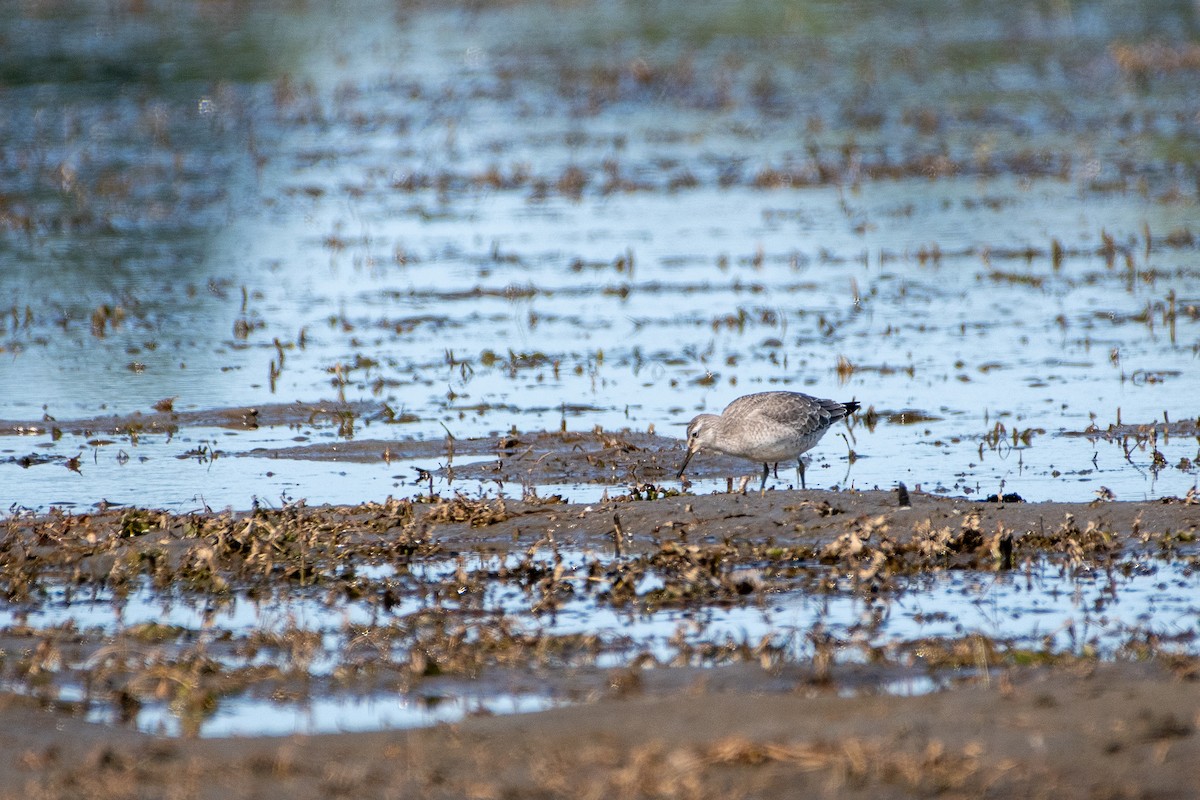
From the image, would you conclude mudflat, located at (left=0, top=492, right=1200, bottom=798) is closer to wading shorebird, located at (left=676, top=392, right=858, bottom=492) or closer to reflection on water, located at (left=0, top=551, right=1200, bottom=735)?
reflection on water, located at (left=0, top=551, right=1200, bottom=735)

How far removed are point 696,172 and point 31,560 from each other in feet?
53.1

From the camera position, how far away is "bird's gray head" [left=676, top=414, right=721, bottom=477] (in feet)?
34.5

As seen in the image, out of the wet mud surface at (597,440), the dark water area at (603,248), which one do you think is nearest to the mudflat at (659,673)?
the wet mud surface at (597,440)

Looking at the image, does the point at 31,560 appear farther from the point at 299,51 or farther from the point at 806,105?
the point at 299,51

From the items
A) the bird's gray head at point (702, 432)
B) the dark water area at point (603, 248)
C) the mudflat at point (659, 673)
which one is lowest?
the mudflat at point (659, 673)

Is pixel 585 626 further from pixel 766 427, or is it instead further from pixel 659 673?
pixel 766 427

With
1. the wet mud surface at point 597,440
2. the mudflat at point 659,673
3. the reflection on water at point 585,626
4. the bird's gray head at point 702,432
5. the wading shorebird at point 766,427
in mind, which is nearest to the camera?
the mudflat at point 659,673

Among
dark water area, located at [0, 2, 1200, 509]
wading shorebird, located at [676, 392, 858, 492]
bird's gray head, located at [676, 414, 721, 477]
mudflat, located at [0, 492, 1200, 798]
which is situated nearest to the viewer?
mudflat, located at [0, 492, 1200, 798]

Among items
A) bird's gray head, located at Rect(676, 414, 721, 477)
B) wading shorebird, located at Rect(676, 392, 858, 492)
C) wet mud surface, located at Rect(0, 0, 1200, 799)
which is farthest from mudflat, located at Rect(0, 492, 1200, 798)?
bird's gray head, located at Rect(676, 414, 721, 477)

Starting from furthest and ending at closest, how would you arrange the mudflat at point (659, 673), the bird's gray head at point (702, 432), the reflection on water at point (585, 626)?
the bird's gray head at point (702, 432) → the reflection on water at point (585, 626) → the mudflat at point (659, 673)

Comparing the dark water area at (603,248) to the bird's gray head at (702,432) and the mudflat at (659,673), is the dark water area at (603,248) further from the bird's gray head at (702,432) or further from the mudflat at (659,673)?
the mudflat at (659,673)

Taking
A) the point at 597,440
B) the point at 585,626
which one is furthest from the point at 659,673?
the point at 597,440

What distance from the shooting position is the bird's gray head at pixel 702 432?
10508mm

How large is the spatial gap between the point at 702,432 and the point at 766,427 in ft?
1.69
